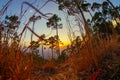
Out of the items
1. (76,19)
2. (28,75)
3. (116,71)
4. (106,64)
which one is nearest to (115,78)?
(116,71)

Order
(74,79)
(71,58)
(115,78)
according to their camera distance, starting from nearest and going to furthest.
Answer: (74,79)
(115,78)
(71,58)

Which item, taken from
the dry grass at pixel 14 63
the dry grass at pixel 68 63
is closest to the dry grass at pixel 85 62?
the dry grass at pixel 68 63

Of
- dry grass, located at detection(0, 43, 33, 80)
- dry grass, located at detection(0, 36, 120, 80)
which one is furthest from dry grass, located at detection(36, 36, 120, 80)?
dry grass, located at detection(0, 43, 33, 80)

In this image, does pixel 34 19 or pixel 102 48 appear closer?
pixel 34 19

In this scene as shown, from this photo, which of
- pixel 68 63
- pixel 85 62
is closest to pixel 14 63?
pixel 85 62

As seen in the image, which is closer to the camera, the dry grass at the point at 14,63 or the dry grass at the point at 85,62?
the dry grass at the point at 14,63

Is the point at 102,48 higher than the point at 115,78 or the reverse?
higher

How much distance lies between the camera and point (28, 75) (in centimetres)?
187

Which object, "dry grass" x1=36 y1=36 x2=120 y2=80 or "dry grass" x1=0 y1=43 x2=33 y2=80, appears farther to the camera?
"dry grass" x1=36 y1=36 x2=120 y2=80

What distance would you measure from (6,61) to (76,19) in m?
1.34

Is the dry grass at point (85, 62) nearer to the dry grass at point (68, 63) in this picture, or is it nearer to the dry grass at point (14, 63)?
the dry grass at point (68, 63)

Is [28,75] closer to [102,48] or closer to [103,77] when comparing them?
[103,77]

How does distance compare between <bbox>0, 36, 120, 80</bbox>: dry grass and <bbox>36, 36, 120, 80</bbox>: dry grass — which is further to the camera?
<bbox>36, 36, 120, 80</bbox>: dry grass

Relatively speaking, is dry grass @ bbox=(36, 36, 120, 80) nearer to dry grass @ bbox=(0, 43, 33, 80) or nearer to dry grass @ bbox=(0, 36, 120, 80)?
dry grass @ bbox=(0, 36, 120, 80)
